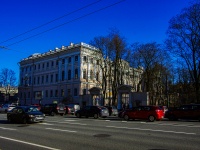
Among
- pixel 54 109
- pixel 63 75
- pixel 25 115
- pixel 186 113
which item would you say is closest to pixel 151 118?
pixel 186 113

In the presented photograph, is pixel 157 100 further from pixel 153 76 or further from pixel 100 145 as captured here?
pixel 100 145

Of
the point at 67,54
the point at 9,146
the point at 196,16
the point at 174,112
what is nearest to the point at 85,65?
the point at 67,54

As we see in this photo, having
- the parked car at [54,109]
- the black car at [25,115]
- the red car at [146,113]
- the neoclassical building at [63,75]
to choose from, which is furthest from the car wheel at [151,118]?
the neoclassical building at [63,75]

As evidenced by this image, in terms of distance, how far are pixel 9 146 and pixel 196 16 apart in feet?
116

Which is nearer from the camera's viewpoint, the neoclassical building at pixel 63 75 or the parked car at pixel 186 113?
the parked car at pixel 186 113

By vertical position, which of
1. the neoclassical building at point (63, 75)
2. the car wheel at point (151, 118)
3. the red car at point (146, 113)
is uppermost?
the neoclassical building at point (63, 75)

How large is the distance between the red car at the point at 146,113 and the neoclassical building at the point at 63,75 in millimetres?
28360

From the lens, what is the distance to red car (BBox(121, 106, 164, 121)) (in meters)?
26.5

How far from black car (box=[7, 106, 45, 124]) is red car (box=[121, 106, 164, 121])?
372 inches

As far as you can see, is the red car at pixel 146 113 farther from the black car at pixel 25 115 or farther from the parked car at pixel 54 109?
the parked car at pixel 54 109

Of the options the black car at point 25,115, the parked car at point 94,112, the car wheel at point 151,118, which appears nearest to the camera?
the black car at point 25,115

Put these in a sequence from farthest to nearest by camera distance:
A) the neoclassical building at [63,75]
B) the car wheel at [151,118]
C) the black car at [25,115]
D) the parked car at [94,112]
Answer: the neoclassical building at [63,75] < the parked car at [94,112] < the car wheel at [151,118] < the black car at [25,115]

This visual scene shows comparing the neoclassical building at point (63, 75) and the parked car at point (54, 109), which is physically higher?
the neoclassical building at point (63, 75)

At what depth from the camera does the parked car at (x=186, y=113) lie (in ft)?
86.9
